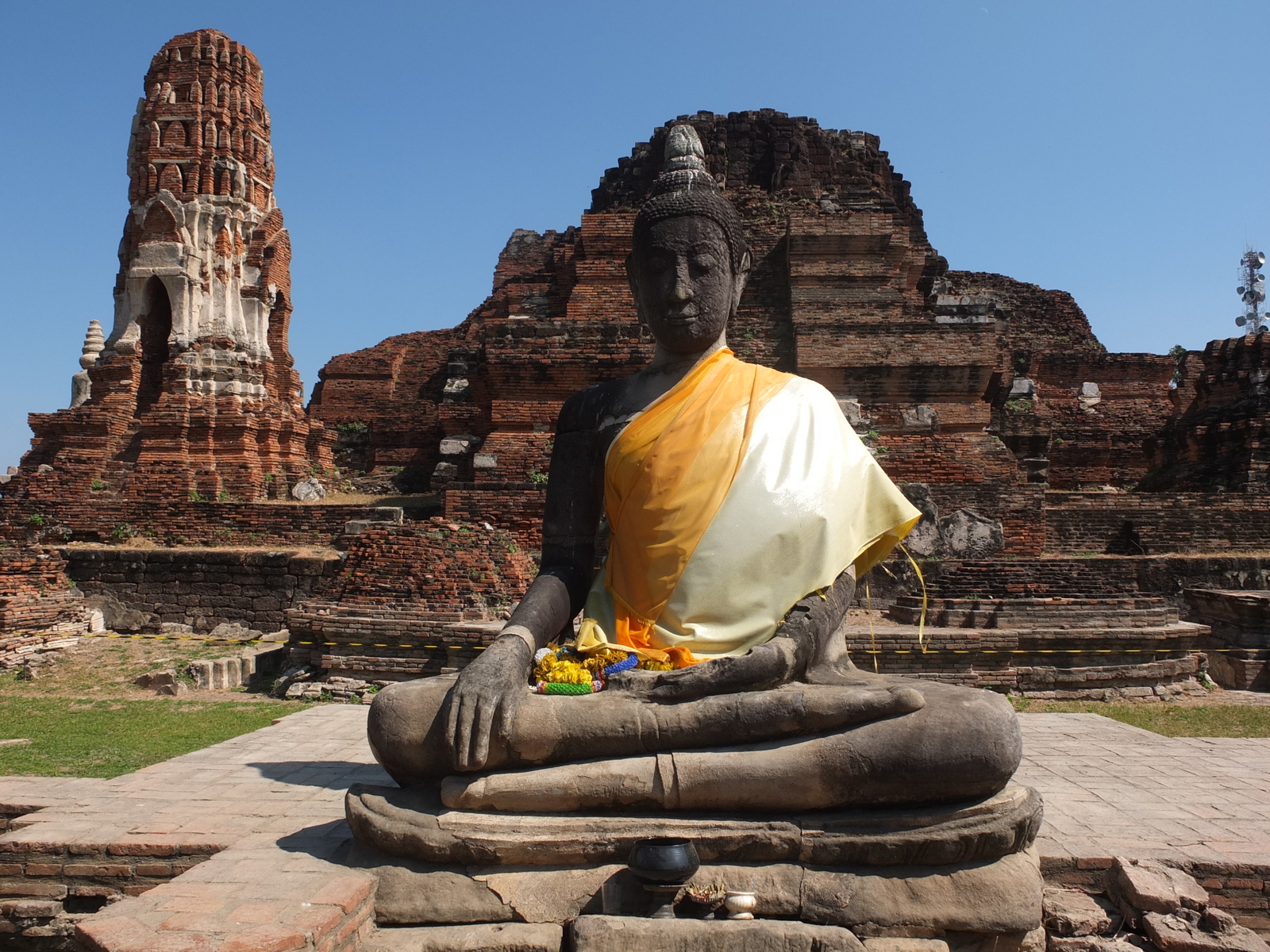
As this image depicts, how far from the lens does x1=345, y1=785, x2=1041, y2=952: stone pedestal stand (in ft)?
9.83

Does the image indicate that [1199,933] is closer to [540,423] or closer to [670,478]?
[670,478]

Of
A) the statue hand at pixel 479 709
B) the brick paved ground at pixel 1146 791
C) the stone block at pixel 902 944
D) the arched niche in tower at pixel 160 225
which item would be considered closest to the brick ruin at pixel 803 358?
the arched niche in tower at pixel 160 225

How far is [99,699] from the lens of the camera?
27.5 feet

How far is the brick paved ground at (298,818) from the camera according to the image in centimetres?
→ 283

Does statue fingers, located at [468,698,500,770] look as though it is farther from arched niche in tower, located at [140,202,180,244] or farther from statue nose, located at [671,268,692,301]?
arched niche in tower, located at [140,202,180,244]

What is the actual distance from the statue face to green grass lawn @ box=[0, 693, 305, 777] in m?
3.90

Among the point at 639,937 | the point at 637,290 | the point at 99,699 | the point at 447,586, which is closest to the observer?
the point at 639,937

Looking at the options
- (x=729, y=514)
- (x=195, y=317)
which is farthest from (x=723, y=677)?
(x=195, y=317)

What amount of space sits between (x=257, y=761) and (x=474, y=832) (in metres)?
2.60

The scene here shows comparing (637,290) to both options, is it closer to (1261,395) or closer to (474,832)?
(474,832)

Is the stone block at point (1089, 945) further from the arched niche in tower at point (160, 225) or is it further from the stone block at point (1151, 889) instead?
the arched niche in tower at point (160, 225)

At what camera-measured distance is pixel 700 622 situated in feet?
11.8

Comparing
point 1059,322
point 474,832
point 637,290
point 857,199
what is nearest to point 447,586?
point 637,290

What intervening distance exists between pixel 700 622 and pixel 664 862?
0.94m
